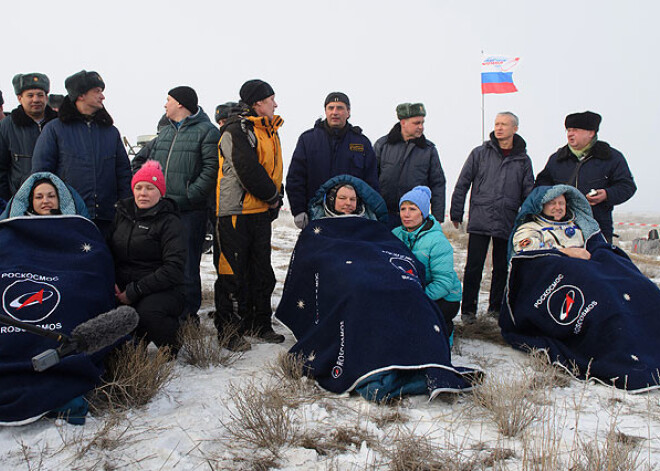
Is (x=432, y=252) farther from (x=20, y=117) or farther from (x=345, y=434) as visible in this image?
(x=20, y=117)

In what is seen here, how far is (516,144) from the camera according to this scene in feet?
18.1

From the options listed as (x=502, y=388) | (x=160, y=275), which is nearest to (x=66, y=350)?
(x=160, y=275)

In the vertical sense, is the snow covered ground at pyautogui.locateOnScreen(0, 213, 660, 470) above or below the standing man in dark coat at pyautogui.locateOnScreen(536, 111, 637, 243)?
below

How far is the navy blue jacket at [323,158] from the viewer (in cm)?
499

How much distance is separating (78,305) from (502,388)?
2509 mm

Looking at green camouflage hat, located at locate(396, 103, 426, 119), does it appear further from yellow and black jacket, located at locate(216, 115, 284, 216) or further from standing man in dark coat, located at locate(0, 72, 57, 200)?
standing man in dark coat, located at locate(0, 72, 57, 200)

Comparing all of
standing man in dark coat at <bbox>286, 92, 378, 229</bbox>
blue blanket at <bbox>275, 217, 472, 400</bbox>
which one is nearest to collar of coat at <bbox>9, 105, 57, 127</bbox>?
standing man in dark coat at <bbox>286, 92, 378, 229</bbox>

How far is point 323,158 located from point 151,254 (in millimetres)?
1920

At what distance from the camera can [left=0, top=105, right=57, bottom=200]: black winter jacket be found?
462cm

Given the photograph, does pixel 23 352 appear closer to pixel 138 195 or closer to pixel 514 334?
pixel 138 195

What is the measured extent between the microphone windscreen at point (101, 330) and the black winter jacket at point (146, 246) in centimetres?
136

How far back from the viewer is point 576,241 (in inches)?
181

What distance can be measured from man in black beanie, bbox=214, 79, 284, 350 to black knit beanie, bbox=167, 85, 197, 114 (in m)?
0.63


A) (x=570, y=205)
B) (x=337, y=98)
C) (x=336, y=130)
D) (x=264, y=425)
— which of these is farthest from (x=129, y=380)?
(x=570, y=205)
